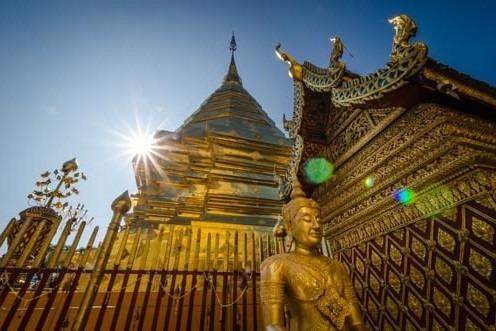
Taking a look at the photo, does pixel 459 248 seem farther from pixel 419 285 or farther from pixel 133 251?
pixel 133 251

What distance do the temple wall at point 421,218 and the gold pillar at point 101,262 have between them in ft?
9.79

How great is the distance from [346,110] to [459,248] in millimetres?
2337

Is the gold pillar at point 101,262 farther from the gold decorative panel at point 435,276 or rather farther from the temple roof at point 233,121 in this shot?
the temple roof at point 233,121

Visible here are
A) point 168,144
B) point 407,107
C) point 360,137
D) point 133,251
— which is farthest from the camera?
point 168,144

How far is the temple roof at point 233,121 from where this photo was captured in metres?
12.6

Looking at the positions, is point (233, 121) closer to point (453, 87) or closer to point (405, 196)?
point (405, 196)

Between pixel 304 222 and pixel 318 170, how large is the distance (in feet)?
5.68

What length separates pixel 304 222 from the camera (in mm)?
2695

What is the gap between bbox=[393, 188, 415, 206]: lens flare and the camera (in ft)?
8.83

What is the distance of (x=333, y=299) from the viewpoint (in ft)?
7.74

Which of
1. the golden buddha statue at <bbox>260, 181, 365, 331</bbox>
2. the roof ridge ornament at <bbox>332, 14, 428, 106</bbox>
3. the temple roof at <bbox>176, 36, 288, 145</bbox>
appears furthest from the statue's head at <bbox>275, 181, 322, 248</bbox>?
the temple roof at <bbox>176, 36, 288, 145</bbox>

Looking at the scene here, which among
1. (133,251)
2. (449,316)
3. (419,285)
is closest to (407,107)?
(419,285)

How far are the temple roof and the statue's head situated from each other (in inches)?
366

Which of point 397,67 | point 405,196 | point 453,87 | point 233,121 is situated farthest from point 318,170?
point 233,121
